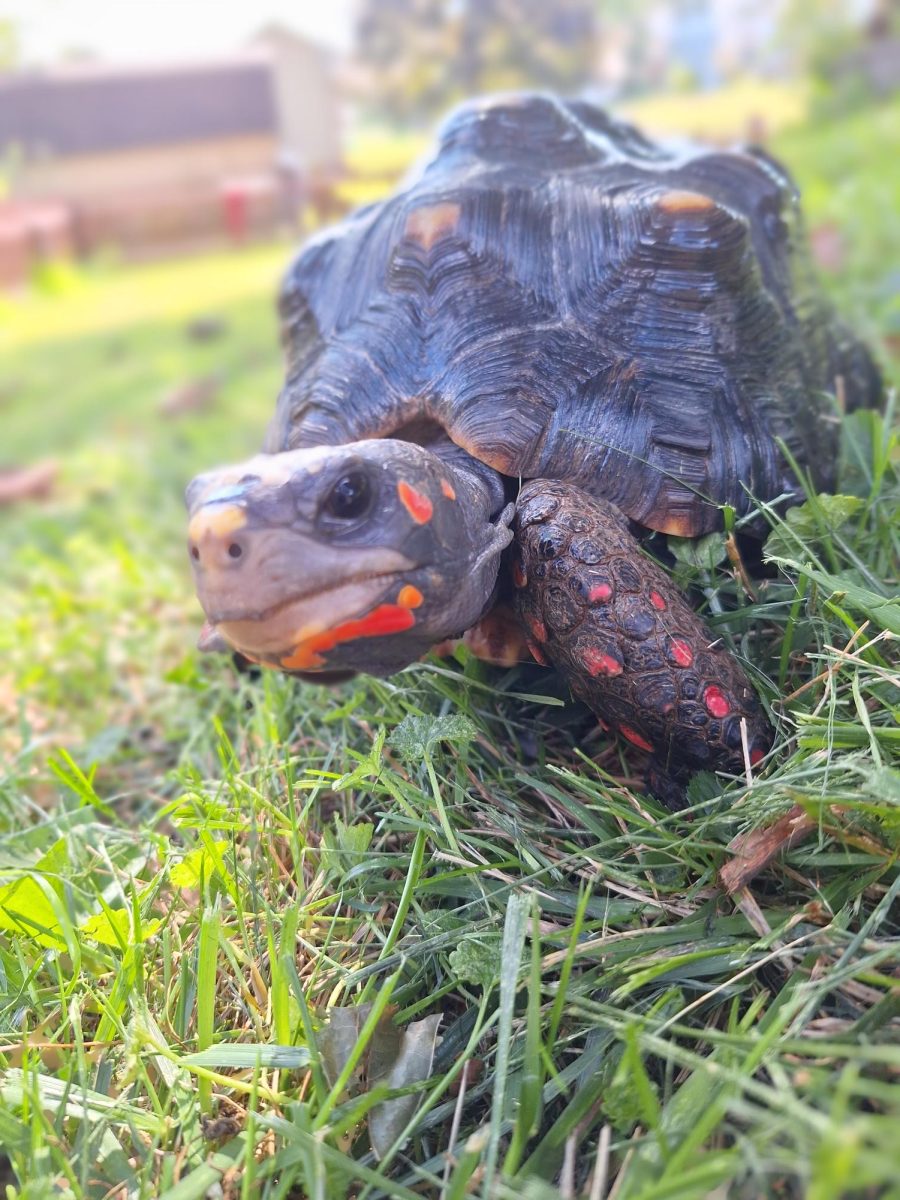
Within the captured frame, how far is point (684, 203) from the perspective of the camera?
164cm

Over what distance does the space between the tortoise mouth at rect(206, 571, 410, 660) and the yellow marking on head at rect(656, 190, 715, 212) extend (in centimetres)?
102

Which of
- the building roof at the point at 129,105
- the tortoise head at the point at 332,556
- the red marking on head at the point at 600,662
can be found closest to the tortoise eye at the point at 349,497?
the tortoise head at the point at 332,556

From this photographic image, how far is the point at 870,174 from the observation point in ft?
20.0

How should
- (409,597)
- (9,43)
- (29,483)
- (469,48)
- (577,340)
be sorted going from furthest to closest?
(9,43) < (469,48) < (29,483) < (577,340) < (409,597)

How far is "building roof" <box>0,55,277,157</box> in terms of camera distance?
13.0 meters

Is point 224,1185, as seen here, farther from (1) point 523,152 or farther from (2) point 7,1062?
(1) point 523,152

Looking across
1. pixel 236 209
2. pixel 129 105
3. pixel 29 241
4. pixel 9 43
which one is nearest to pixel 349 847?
pixel 236 209

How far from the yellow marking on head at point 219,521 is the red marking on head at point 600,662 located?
556 millimetres

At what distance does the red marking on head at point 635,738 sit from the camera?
132cm

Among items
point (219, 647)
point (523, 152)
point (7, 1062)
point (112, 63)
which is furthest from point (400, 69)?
point (7, 1062)

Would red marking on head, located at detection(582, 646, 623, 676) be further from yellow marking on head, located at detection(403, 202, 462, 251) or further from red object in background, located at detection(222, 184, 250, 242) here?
red object in background, located at detection(222, 184, 250, 242)

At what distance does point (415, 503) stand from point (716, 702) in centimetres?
54

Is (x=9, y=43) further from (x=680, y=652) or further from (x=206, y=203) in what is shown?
(x=680, y=652)

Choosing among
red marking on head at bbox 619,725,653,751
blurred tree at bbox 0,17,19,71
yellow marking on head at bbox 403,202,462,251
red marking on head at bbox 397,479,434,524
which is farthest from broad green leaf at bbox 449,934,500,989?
blurred tree at bbox 0,17,19,71
